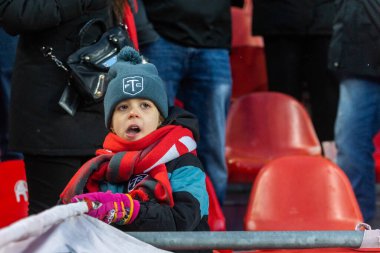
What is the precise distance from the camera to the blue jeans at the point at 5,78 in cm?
464

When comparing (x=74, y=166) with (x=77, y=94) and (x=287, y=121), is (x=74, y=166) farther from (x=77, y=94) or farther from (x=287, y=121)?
(x=287, y=121)

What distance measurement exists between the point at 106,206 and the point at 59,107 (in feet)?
3.46

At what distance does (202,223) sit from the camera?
304 centimetres

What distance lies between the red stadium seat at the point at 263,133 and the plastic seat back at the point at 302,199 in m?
1.58

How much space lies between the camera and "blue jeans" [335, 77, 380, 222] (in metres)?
4.77

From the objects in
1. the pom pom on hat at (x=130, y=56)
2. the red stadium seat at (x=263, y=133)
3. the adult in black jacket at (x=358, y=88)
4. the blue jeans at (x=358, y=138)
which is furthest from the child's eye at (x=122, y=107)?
the red stadium seat at (x=263, y=133)

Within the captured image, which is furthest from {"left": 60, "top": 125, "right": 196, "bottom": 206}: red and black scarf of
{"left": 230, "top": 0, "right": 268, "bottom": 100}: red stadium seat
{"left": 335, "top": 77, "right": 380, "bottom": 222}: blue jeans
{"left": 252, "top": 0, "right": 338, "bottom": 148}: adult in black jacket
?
{"left": 230, "top": 0, "right": 268, "bottom": 100}: red stadium seat

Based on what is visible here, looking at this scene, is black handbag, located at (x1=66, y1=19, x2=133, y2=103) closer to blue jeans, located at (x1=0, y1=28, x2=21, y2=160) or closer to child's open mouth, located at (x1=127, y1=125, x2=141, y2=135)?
child's open mouth, located at (x1=127, y1=125, x2=141, y2=135)

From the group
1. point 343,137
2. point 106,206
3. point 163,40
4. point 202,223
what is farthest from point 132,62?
point 343,137

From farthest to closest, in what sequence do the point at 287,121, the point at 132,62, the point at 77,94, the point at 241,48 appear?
the point at 241,48
the point at 287,121
the point at 77,94
the point at 132,62

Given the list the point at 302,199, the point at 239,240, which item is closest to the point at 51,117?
the point at 302,199

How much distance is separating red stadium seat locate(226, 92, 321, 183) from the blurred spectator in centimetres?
79

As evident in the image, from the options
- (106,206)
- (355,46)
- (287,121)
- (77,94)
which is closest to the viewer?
(106,206)

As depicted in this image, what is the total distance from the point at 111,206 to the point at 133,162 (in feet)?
1.38
